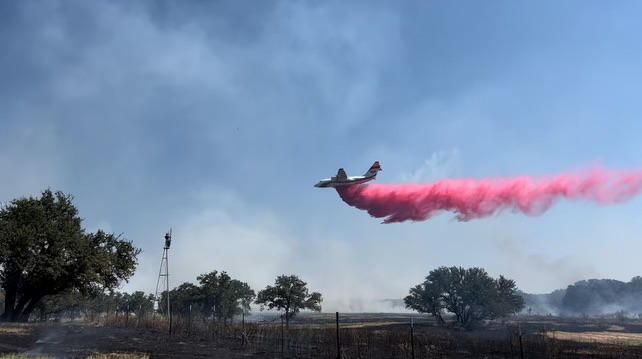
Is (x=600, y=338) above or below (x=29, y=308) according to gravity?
below

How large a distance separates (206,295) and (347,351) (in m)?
55.8

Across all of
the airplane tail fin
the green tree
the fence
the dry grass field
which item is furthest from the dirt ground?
the green tree

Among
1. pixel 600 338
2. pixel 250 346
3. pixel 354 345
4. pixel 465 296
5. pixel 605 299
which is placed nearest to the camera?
pixel 250 346

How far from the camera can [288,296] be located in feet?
248

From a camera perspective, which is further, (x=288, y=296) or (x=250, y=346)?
(x=288, y=296)

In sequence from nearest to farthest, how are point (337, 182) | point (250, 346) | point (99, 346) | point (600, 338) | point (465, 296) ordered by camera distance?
point (99, 346) → point (250, 346) → point (337, 182) → point (600, 338) → point (465, 296)

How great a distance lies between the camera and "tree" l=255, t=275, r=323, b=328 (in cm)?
7581

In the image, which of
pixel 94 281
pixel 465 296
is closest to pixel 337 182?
pixel 94 281

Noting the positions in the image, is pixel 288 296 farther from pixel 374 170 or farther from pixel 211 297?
pixel 374 170

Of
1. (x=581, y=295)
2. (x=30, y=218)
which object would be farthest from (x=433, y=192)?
(x=581, y=295)

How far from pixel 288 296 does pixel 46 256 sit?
38251mm

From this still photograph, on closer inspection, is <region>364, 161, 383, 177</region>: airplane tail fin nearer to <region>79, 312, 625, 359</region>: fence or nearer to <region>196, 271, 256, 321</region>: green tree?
<region>79, 312, 625, 359</region>: fence

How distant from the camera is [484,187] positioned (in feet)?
134

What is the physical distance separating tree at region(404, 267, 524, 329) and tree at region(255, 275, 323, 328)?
61.4 feet
